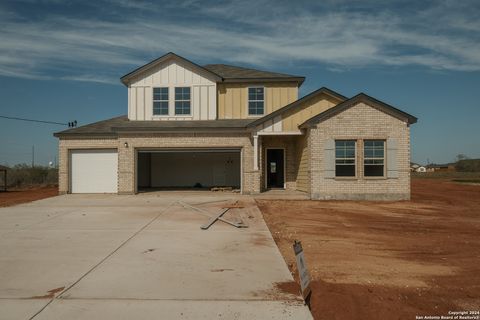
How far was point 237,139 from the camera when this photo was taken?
19.1 metres

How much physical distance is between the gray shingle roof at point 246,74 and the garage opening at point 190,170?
15.9 ft

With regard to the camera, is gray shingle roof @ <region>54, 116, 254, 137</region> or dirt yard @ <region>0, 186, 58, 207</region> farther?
gray shingle roof @ <region>54, 116, 254, 137</region>

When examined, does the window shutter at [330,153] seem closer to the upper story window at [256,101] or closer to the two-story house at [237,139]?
the two-story house at [237,139]

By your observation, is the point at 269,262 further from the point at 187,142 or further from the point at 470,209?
the point at 187,142

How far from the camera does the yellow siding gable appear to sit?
71.7ft

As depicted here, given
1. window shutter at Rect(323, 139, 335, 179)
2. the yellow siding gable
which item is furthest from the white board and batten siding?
window shutter at Rect(323, 139, 335, 179)

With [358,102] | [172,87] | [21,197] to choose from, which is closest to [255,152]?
[358,102]

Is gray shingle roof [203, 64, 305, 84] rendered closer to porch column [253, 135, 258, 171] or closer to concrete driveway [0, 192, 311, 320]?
porch column [253, 135, 258, 171]

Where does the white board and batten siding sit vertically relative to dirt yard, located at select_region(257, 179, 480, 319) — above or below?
above

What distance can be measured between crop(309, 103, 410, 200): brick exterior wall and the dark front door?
4.58 meters

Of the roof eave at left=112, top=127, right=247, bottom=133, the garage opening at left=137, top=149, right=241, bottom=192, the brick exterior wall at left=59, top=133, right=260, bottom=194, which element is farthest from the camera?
the garage opening at left=137, top=149, right=241, bottom=192

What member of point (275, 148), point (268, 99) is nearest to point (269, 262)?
point (275, 148)

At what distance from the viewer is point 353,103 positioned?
17.1 m

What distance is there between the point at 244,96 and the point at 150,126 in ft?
19.5
